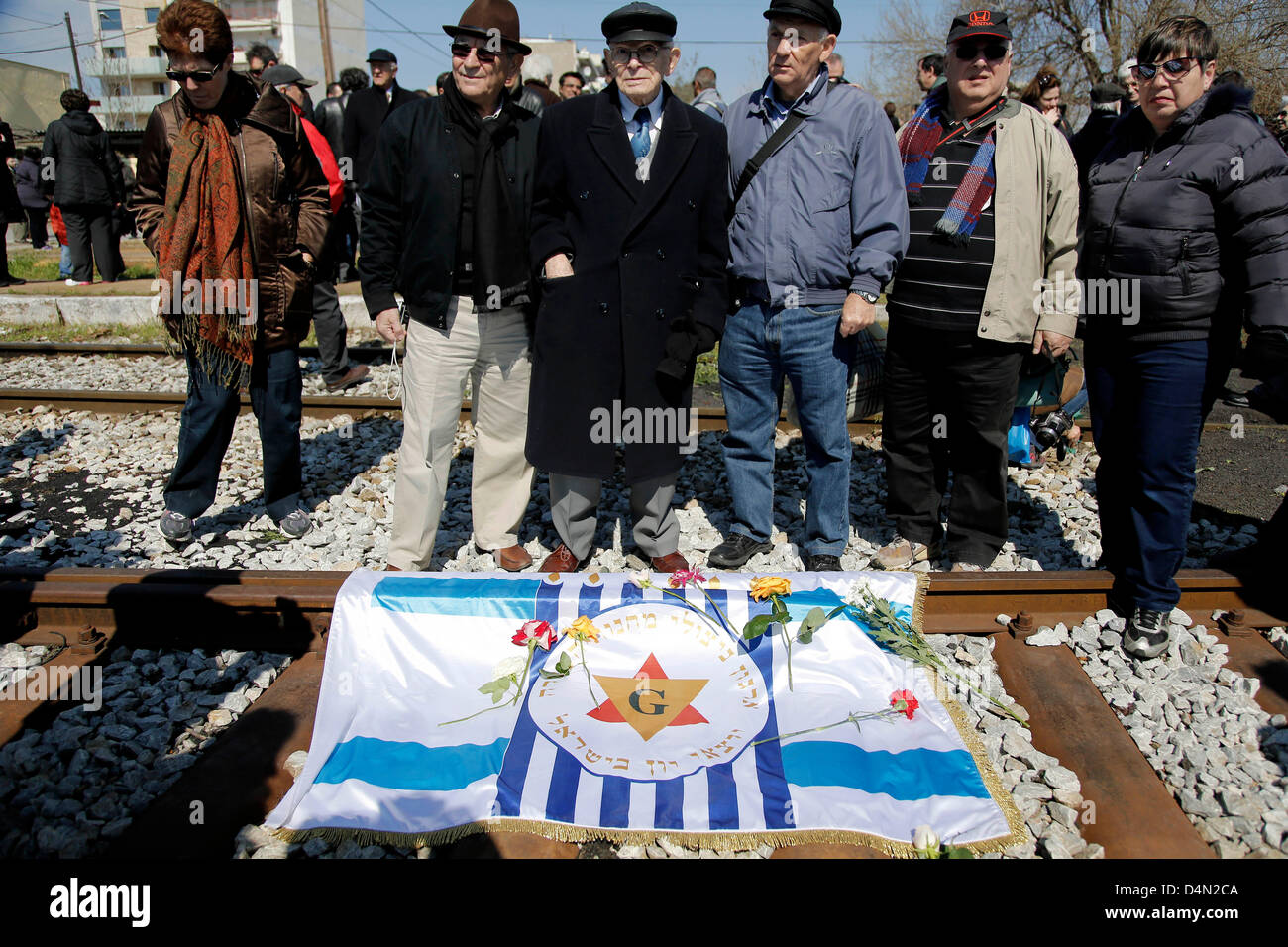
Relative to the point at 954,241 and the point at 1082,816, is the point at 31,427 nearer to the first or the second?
the point at 954,241

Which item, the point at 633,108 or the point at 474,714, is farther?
the point at 633,108

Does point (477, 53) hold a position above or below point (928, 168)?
above

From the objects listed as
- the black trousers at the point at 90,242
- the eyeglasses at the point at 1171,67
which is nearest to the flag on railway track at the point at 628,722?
the eyeglasses at the point at 1171,67

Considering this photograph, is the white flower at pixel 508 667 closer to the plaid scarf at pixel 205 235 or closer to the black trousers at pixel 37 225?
the plaid scarf at pixel 205 235

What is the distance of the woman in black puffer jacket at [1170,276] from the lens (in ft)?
9.92

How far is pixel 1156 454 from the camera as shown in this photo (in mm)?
3281

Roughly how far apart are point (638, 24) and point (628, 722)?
253 cm

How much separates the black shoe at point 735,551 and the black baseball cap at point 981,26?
2.25 m

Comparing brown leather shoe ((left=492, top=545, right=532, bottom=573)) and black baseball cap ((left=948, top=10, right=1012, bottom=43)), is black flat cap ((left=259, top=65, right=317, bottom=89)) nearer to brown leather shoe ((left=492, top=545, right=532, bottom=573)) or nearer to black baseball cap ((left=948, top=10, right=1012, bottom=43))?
brown leather shoe ((left=492, top=545, right=532, bottom=573))

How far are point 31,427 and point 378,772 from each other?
5006 millimetres

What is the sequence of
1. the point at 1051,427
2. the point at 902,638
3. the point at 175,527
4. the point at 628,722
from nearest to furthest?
the point at 628,722 < the point at 902,638 < the point at 175,527 < the point at 1051,427
